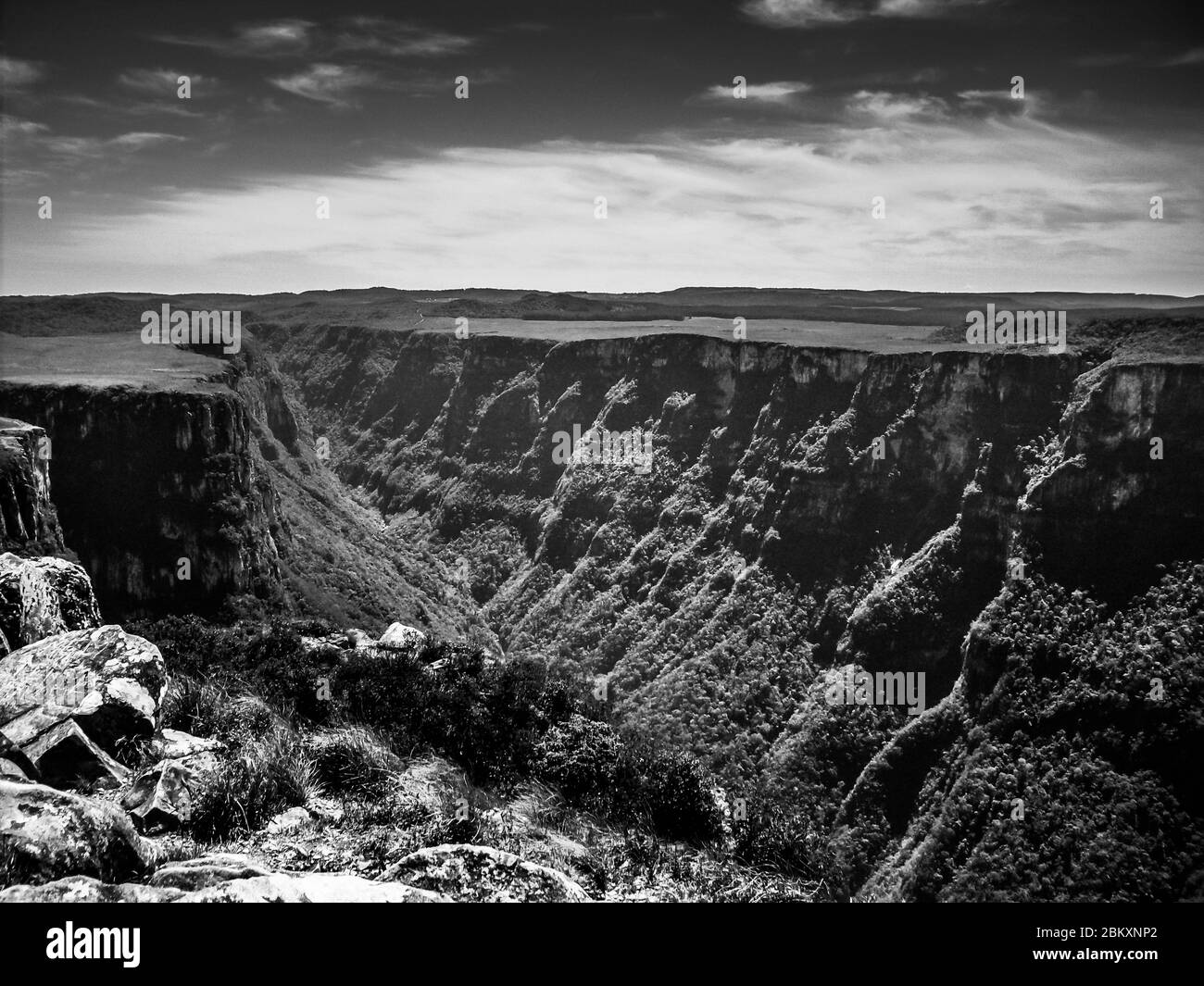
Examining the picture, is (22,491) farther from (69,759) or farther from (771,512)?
(771,512)

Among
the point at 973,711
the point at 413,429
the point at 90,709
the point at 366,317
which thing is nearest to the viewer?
the point at 90,709

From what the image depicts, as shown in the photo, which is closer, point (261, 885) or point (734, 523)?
point (261, 885)

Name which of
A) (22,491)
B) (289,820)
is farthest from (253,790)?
(22,491)

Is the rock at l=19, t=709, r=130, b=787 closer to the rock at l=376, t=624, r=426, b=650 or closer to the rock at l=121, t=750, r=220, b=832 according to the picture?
the rock at l=121, t=750, r=220, b=832
